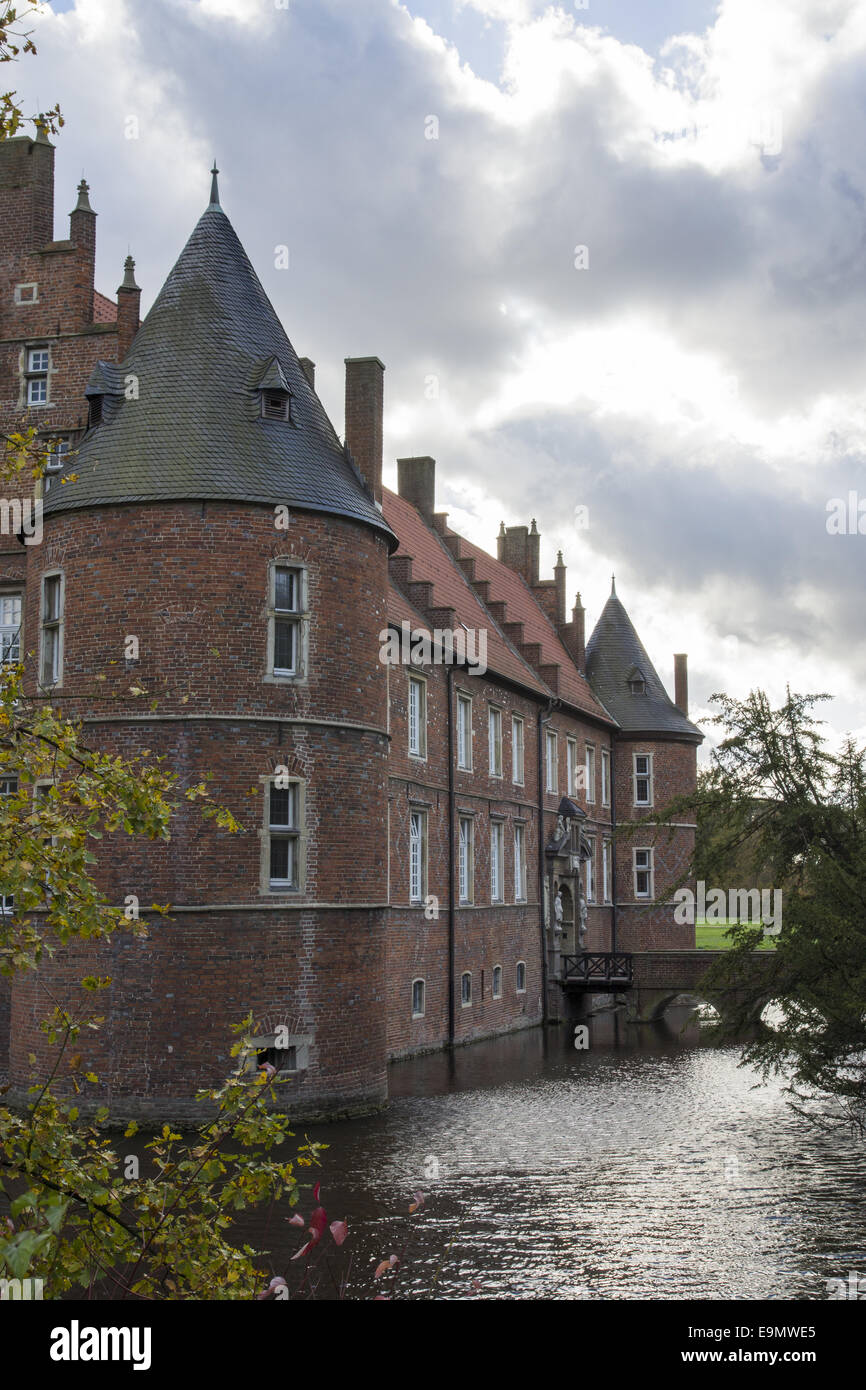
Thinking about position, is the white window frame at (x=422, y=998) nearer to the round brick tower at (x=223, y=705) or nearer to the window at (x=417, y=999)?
the window at (x=417, y=999)

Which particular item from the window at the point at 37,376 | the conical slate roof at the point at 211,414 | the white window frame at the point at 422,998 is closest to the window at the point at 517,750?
the white window frame at the point at 422,998

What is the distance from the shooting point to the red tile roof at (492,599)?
3136 cm

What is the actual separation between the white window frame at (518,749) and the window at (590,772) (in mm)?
6808

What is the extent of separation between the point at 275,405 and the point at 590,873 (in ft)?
76.6

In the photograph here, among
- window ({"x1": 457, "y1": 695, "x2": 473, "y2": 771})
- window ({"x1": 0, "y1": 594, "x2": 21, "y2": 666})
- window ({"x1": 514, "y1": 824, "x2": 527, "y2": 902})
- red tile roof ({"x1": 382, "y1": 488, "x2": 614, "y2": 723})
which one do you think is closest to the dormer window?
window ({"x1": 0, "y1": 594, "x2": 21, "y2": 666})

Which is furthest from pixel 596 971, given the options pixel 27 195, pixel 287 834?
pixel 27 195

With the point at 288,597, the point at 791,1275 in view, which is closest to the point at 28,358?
the point at 288,597

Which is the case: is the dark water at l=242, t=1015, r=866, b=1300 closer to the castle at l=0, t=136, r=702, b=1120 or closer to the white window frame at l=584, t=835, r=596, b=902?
the castle at l=0, t=136, r=702, b=1120

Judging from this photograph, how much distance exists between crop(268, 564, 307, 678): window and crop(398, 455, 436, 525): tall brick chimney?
54.0ft

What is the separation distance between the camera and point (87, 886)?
539 centimetres

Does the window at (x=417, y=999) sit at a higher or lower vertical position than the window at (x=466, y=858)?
lower

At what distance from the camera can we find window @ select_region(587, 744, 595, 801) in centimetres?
3975
